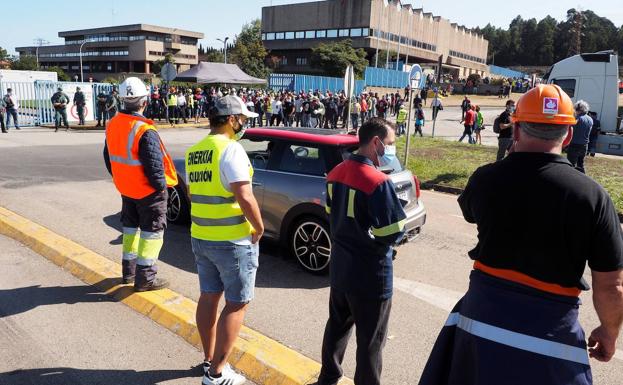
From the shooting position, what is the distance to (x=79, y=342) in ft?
12.4

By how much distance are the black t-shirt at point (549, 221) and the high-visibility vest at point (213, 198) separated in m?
1.62

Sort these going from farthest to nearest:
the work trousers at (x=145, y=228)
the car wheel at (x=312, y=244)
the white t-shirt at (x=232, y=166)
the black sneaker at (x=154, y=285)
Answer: the car wheel at (x=312, y=244) < the black sneaker at (x=154, y=285) < the work trousers at (x=145, y=228) < the white t-shirt at (x=232, y=166)

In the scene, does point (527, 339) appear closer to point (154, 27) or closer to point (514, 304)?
point (514, 304)

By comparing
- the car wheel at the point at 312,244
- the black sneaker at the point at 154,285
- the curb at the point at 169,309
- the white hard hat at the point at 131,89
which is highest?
the white hard hat at the point at 131,89

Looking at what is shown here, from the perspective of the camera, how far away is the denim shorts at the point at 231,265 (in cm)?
312

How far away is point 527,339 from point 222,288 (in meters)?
1.98

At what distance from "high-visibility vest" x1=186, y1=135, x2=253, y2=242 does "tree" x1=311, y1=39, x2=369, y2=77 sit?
1958 inches

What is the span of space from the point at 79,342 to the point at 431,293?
129 inches

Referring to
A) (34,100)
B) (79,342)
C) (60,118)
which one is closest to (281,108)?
(60,118)

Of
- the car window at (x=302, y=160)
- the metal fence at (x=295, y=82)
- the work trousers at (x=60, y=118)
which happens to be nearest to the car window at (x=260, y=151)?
the car window at (x=302, y=160)

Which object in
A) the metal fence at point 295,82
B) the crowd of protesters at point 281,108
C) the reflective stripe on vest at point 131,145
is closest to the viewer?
the reflective stripe on vest at point 131,145

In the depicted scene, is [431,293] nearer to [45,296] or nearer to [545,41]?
[45,296]

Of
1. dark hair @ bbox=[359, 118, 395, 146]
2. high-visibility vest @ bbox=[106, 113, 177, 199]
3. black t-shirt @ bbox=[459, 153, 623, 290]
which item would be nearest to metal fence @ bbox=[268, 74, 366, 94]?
high-visibility vest @ bbox=[106, 113, 177, 199]

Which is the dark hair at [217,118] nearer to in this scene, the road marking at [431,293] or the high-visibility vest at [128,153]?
the high-visibility vest at [128,153]
